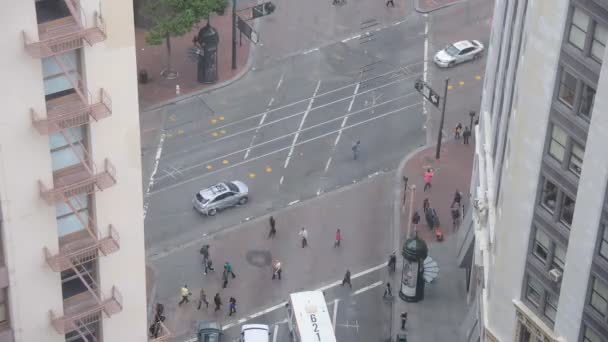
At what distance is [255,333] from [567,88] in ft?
92.6

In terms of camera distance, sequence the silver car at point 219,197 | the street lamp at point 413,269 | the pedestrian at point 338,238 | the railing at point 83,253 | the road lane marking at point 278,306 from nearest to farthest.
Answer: the railing at point 83,253
the street lamp at point 413,269
the road lane marking at point 278,306
the pedestrian at point 338,238
the silver car at point 219,197

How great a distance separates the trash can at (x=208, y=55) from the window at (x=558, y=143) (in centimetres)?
4507

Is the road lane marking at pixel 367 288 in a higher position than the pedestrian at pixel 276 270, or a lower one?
lower

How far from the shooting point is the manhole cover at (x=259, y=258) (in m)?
83.4

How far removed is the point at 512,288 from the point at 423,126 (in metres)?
35.3

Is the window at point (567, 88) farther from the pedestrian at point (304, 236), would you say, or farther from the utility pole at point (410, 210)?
the pedestrian at point (304, 236)

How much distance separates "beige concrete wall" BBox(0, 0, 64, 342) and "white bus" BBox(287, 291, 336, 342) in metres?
33.7

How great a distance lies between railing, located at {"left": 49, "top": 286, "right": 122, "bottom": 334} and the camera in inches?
1592

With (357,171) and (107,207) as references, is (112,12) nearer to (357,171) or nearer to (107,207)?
(107,207)

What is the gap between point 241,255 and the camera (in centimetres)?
8388

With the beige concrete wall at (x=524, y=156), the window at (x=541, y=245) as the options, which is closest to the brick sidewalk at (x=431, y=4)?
the beige concrete wall at (x=524, y=156)

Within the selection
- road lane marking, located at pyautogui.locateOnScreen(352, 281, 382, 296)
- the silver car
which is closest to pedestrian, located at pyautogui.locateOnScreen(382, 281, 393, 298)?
road lane marking, located at pyautogui.locateOnScreen(352, 281, 382, 296)

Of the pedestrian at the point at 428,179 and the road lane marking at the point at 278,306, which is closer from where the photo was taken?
the road lane marking at the point at 278,306

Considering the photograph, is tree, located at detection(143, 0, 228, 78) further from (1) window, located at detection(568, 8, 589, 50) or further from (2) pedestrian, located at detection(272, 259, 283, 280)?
(1) window, located at detection(568, 8, 589, 50)
